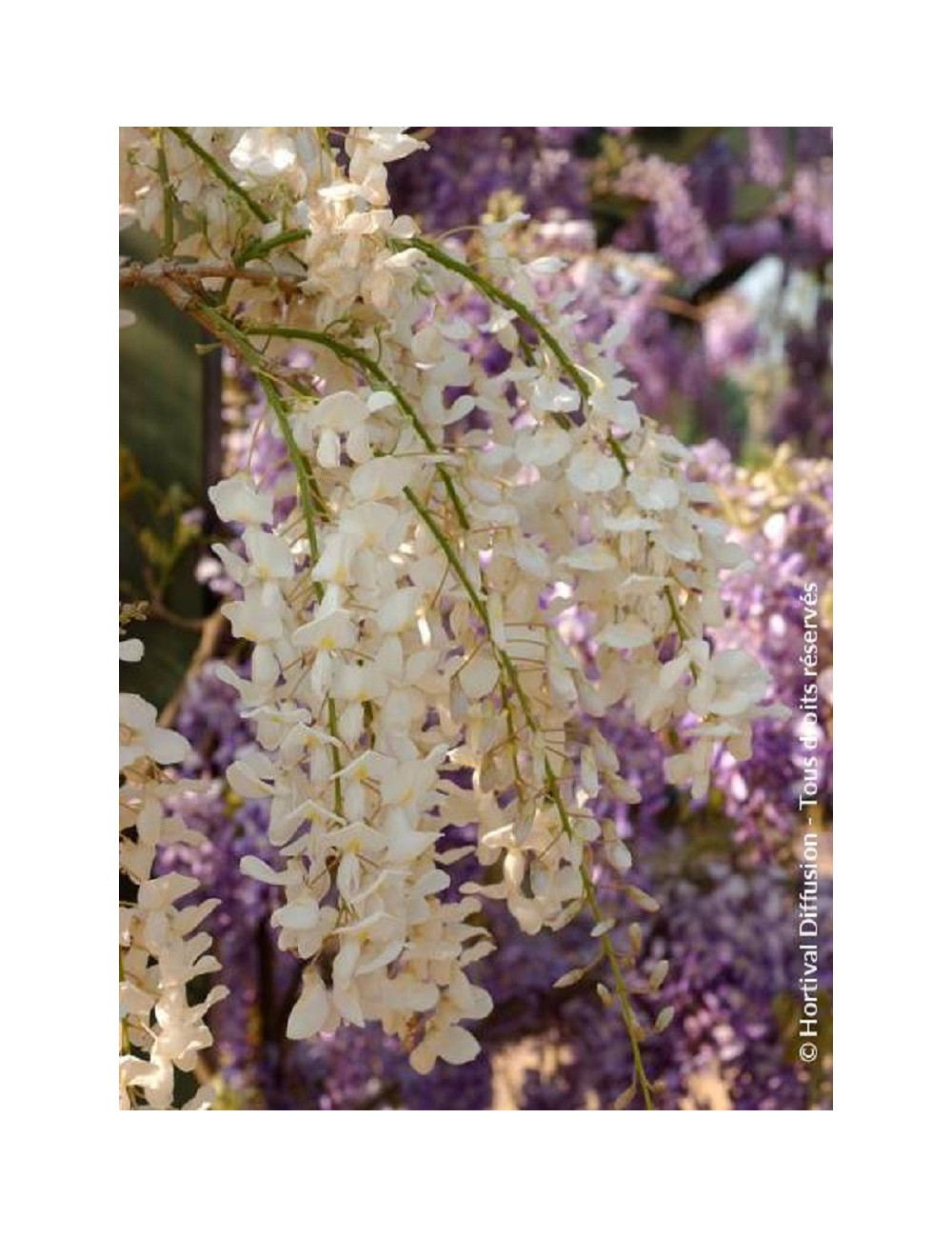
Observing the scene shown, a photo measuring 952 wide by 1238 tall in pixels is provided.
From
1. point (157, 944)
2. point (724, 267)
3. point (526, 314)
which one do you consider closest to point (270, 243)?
point (526, 314)

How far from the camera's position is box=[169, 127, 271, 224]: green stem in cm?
84

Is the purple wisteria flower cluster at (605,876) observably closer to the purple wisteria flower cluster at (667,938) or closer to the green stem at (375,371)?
the purple wisteria flower cluster at (667,938)

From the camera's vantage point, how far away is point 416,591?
68cm

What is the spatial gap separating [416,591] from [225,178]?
0.93 feet

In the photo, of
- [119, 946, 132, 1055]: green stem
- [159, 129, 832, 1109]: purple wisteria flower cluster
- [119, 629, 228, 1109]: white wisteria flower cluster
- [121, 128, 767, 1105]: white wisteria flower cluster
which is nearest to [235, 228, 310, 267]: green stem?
[121, 128, 767, 1105]: white wisteria flower cluster

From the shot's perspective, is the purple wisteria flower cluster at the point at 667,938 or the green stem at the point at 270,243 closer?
the green stem at the point at 270,243

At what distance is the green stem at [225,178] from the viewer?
32.9 inches

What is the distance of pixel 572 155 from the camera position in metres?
2.31

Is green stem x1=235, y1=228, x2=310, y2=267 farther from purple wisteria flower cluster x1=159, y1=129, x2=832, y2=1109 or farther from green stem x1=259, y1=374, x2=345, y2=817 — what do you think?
purple wisteria flower cluster x1=159, y1=129, x2=832, y2=1109

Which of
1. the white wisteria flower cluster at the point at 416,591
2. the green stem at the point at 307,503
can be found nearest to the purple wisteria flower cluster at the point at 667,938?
the white wisteria flower cluster at the point at 416,591

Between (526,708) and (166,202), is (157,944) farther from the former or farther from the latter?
(166,202)
